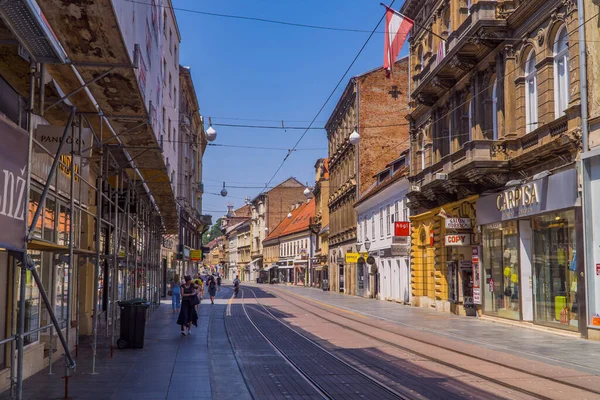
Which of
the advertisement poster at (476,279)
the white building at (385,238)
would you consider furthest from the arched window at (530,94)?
the white building at (385,238)

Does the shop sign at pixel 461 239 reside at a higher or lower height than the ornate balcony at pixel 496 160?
lower

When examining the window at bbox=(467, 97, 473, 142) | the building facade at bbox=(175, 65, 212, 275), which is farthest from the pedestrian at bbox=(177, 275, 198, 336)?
the building facade at bbox=(175, 65, 212, 275)

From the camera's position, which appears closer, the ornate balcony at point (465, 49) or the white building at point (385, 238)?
the ornate balcony at point (465, 49)

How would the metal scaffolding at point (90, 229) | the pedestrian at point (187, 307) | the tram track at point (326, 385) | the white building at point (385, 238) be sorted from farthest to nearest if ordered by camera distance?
the white building at point (385, 238)
the pedestrian at point (187, 307)
the tram track at point (326, 385)
the metal scaffolding at point (90, 229)

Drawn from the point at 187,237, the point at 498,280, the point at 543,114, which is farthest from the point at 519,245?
the point at 187,237

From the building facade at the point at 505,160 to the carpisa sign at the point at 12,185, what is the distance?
1463cm

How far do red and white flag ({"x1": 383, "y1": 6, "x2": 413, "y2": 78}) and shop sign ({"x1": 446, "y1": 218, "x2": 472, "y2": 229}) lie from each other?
6.18m

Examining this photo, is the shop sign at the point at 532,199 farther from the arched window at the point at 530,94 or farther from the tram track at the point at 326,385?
the tram track at the point at 326,385

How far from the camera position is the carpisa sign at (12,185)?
6.84 meters

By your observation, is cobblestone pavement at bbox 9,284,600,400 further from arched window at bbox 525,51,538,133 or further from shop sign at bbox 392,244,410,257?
shop sign at bbox 392,244,410,257

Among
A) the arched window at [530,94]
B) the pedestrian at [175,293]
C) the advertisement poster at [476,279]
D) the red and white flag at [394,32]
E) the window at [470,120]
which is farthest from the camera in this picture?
the pedestrian at [175,293]

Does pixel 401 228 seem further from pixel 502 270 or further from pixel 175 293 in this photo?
pixel 175 293

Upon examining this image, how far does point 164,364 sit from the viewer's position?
12.7 metres

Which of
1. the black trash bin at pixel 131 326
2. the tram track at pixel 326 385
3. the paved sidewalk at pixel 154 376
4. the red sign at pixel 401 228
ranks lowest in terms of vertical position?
the tram track at pixel 326 385
